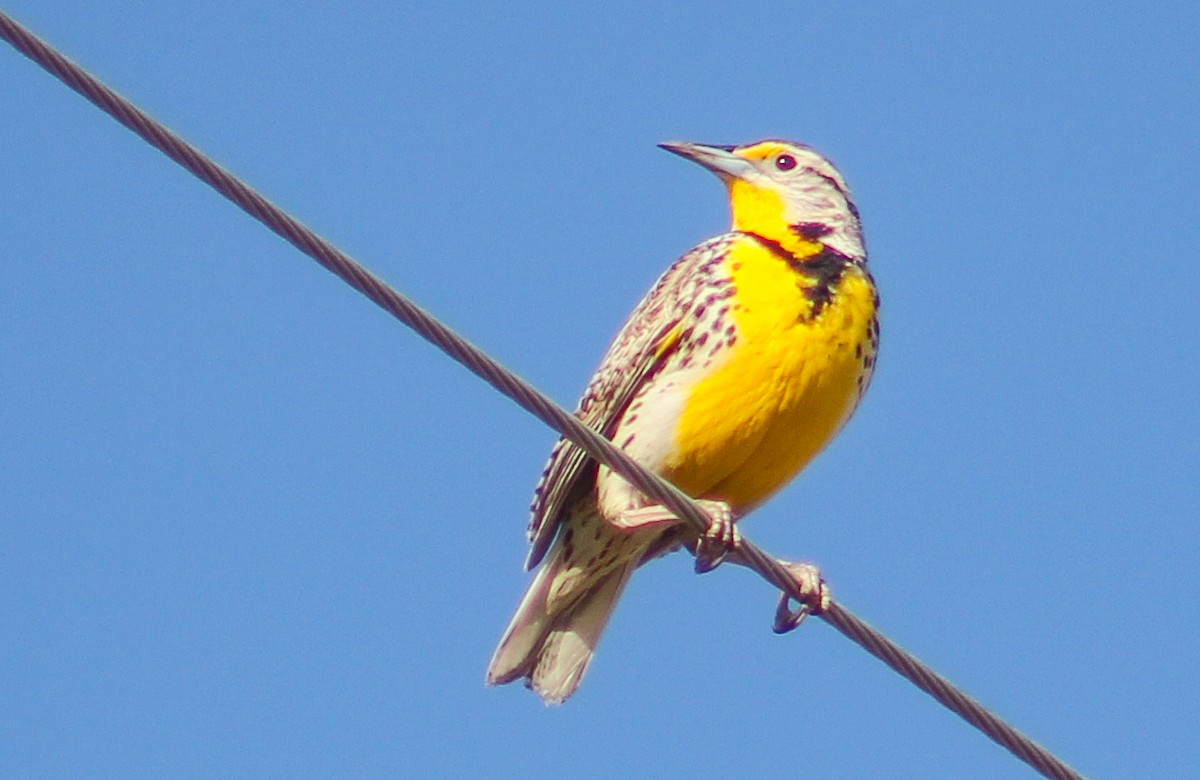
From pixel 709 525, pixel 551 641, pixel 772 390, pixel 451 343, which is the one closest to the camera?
pixel 451 343

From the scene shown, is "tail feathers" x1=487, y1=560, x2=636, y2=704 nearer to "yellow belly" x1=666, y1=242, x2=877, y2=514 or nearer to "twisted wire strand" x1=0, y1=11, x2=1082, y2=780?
"yellow belly" x1=666, y1=242, x2=877, y2=514

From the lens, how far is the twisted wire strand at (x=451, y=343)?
475 centimetres

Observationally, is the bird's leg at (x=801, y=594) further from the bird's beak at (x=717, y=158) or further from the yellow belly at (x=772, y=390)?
the bird's beak at (x=717, y=158)

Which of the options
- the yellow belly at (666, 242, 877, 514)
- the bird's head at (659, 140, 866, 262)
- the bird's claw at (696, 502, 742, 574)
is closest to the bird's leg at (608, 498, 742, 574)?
the bird's claw at (696, 502, 742, 574)

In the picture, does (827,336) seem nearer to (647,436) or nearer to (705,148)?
(647,436)

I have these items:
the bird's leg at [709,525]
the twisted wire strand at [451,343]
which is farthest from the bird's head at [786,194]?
the twisted wire strand at [451,343]

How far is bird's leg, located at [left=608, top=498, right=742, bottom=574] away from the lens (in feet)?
21.7

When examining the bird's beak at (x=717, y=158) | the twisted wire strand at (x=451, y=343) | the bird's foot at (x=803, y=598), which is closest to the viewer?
the twisted wire strand at (x=451, y=343)

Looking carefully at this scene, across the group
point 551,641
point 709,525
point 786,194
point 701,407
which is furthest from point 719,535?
point 786,194

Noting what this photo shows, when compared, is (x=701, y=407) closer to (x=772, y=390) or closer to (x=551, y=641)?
(x=772, y=390)

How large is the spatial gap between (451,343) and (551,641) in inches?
100

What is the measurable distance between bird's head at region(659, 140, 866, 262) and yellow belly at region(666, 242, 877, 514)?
1.48ft

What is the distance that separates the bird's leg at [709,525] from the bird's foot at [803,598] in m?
0.18

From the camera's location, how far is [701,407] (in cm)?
700
